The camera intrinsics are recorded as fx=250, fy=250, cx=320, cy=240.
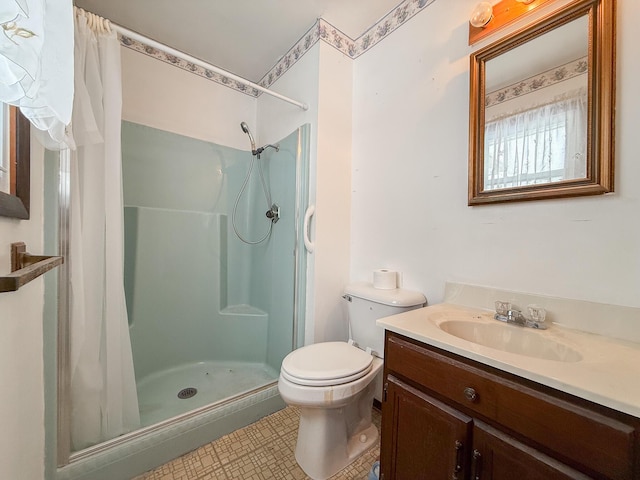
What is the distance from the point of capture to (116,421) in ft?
3.71

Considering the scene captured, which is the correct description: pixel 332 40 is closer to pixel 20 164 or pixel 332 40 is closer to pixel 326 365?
pixel 20 164

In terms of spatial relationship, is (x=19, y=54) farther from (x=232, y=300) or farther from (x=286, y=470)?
(x=232, y=300)

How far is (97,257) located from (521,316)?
1.74m

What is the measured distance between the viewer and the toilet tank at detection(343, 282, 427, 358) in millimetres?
1211

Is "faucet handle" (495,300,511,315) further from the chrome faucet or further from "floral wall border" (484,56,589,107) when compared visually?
"floral wall border" (484,56,589,107)

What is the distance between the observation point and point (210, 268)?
2.03 meters

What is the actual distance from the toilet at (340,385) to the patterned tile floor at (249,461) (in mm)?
48

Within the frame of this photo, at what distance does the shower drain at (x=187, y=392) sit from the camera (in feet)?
5.21

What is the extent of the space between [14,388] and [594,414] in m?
1.33

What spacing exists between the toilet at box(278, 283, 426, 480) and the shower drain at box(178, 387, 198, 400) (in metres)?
0.84

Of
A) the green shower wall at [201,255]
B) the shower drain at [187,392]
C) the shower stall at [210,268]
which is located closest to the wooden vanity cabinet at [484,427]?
the shower stall at [210,268]

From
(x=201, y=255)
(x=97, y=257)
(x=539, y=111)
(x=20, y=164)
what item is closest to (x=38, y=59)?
(x=20, y=164)

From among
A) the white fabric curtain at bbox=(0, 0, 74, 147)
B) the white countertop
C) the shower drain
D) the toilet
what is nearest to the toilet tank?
the toilet

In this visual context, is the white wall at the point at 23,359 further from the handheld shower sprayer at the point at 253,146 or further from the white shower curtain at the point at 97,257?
the handheld shower sprayer at the point at 253,146
